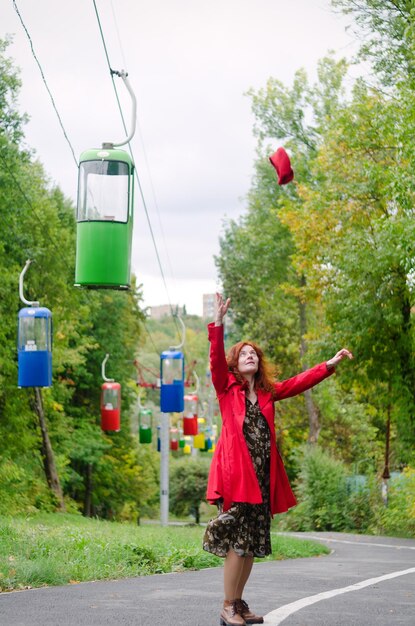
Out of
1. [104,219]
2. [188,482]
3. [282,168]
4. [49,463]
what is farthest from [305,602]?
[188,482]

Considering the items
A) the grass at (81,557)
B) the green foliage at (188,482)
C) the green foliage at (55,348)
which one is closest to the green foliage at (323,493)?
the green foliage at (55,348)

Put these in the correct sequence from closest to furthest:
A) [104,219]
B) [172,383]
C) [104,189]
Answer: [104,219] < [104,189] < [172,383]

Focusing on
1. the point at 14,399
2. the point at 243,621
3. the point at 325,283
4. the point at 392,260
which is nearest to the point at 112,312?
the point at 14,399

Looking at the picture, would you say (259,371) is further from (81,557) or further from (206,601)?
(81,557)

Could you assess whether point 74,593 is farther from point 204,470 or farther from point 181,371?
point 204,470

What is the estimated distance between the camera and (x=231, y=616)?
7.51 meters

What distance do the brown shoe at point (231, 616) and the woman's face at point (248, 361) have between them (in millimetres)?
1587

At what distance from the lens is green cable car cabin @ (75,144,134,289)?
1515 centimetres

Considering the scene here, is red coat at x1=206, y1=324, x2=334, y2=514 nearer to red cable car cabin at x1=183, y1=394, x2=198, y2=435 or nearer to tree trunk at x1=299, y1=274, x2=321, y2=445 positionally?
red cable car cabin at x1=183, y1=394, x2=198, y2=435

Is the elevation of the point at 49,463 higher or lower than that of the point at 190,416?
lower

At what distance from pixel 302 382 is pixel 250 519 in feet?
3.40

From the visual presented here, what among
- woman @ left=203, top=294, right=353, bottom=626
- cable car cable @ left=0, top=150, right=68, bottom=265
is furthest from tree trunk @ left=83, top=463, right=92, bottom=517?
woman @ left=203, top=294, right=353, bottom=626

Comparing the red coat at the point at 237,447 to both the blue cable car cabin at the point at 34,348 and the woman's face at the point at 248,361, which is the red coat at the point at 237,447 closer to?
the woman's face at the point at 248,361

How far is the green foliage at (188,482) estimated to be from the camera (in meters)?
76.8
